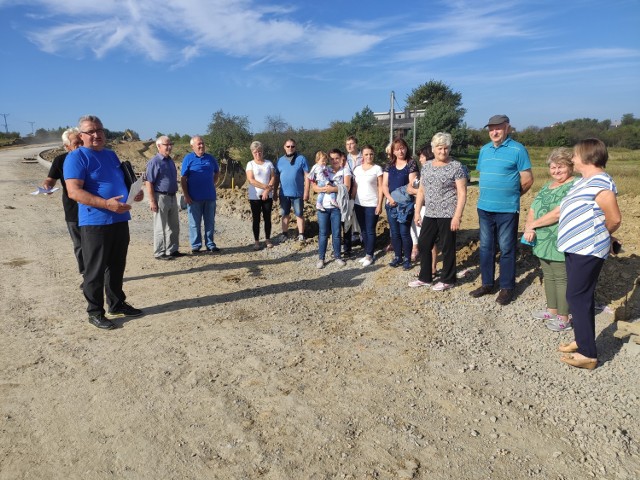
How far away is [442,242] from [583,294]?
6.00 feet

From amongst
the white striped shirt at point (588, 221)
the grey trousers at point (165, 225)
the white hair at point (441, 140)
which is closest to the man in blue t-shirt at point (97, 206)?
the grey trousers at point (165, 225)

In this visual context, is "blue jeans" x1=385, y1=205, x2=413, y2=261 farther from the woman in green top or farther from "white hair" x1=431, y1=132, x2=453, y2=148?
the woman in green top

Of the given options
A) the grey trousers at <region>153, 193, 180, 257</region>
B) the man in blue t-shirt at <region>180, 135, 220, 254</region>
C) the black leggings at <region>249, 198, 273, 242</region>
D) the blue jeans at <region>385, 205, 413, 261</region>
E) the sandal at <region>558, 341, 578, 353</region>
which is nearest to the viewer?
the sandal at <region>558, 341, 578, 353</region>

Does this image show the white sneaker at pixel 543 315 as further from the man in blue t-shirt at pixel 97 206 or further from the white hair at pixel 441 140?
the man in blue t-shirt at pixel 97 206

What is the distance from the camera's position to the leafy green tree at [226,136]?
2661cm

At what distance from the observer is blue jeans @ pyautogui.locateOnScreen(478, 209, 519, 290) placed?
4.52 m

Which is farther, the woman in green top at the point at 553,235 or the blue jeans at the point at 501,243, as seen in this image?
the blue jeans at the point at 501,243

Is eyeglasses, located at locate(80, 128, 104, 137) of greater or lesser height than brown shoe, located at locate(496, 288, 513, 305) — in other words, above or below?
above

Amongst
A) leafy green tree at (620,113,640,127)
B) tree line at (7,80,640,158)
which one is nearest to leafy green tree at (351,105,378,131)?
tree line at (7,80,640,158)

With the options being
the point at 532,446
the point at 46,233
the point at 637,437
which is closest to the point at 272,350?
the point at 532,446

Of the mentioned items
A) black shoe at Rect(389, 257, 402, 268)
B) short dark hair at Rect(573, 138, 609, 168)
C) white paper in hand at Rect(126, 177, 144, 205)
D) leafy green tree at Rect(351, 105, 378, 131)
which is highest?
leafy green tree at Rect(351, 105, 378, 131)

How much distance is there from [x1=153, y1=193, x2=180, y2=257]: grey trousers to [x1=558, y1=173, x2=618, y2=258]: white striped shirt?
5345mm

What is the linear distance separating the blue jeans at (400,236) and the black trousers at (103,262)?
326 cm

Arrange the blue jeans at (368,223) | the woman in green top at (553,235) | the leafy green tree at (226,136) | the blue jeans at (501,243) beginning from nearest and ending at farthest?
the woman in green top at (553,235) → the blue jeans at (501,243) → the blue jeans at (368,223) → the leafy green tree at (226,136)
